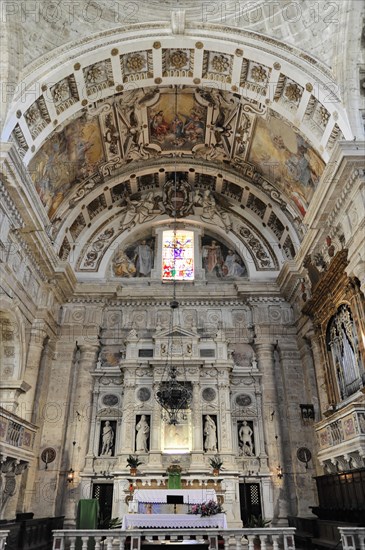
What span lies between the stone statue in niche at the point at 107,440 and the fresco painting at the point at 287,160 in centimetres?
1003

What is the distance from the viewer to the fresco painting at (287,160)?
13.9 meters

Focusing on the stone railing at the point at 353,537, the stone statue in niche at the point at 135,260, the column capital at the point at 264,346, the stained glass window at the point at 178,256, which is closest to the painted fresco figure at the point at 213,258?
the stained glass window at the point at 178,256

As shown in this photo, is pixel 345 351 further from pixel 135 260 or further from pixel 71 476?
pixel 135 260

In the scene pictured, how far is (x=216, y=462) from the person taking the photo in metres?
13.9

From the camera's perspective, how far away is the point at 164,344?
1593cm

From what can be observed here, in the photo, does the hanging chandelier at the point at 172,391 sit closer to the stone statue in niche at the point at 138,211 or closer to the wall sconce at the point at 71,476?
the wall sconce at the point at 71,476

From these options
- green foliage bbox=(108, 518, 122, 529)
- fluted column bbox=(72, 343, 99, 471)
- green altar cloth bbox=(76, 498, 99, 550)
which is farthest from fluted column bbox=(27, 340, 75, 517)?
green foliage bbox=(108, 518, 122, 529)

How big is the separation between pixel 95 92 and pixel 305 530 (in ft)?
46.7

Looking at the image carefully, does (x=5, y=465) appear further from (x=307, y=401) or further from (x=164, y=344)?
(x=307, y=401)

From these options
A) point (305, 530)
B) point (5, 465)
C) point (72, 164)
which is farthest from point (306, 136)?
point (5, 465)

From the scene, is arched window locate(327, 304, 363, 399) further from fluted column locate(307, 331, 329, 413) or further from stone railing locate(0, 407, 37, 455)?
stone railing locate(0, 407, 37, 455)

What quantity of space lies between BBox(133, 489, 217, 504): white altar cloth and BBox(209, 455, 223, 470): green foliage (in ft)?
3.42

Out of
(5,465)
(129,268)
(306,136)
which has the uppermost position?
(306,136)

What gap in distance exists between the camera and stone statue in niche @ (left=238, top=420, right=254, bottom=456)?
14.7 metres
